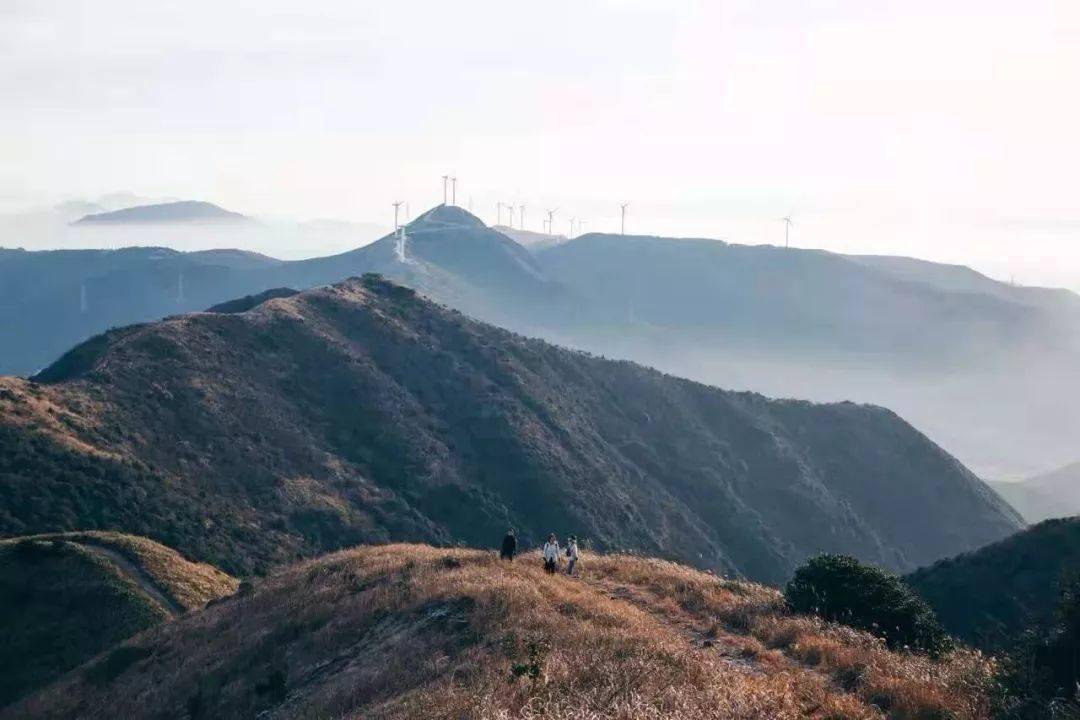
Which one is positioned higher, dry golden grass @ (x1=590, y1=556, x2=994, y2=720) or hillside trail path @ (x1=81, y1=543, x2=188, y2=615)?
dry golden grass @ (x1=590, y1=556, x2=994, y2=720)

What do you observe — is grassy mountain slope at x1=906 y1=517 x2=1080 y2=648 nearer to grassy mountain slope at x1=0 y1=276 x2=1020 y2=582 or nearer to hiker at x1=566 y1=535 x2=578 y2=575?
hiker at x1=566 y1=535 x2=578 y2=575

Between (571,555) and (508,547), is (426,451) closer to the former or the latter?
(508,547)

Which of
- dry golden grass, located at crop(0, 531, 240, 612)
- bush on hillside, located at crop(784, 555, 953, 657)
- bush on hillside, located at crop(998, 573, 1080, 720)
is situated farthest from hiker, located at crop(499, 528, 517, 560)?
bush on hillside, located at crop(998, 573, 1080, 720)

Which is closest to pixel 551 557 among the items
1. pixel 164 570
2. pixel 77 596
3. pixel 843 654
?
pixel 843 654

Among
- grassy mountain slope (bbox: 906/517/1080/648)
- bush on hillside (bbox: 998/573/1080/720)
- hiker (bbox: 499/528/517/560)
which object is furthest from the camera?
grassy mountain slope (bbox: 906/517/1080/648)

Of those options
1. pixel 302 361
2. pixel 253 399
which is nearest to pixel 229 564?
pixel 253 399

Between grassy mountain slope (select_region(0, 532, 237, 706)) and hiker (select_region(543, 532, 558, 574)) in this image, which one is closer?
hiker (select_region(543, 532, 558, 574))
